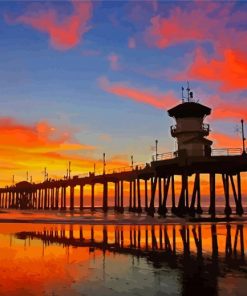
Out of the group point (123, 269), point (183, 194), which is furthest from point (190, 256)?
point (183, 194)

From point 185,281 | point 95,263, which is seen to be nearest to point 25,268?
point 95,263

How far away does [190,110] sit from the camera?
151 ft

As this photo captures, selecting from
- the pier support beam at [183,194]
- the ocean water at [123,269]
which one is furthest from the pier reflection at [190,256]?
the pier support beam at [183,194]

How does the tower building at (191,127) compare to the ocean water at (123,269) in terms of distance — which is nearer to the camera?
the ocean water at (123,269)

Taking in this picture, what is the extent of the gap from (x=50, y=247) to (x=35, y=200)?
13519cm

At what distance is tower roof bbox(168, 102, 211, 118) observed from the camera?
1815 inches

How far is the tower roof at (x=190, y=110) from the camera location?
46.1 metres

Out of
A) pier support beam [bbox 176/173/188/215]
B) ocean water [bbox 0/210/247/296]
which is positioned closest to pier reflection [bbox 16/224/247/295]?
ocean water [bbox 0/210/247/296]

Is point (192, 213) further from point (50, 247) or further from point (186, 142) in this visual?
point (50, 247)

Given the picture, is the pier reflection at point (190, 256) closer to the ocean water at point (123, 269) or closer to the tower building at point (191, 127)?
the ocean water at point (123, 269)

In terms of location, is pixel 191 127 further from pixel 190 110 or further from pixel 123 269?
pixel 123 269

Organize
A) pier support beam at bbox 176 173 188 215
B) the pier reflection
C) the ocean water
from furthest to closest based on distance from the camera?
pier support beam at bbox 176 173 188 215, the pier reflection, the ocean water

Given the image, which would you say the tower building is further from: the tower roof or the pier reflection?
the pier reflection

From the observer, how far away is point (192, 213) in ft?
145
